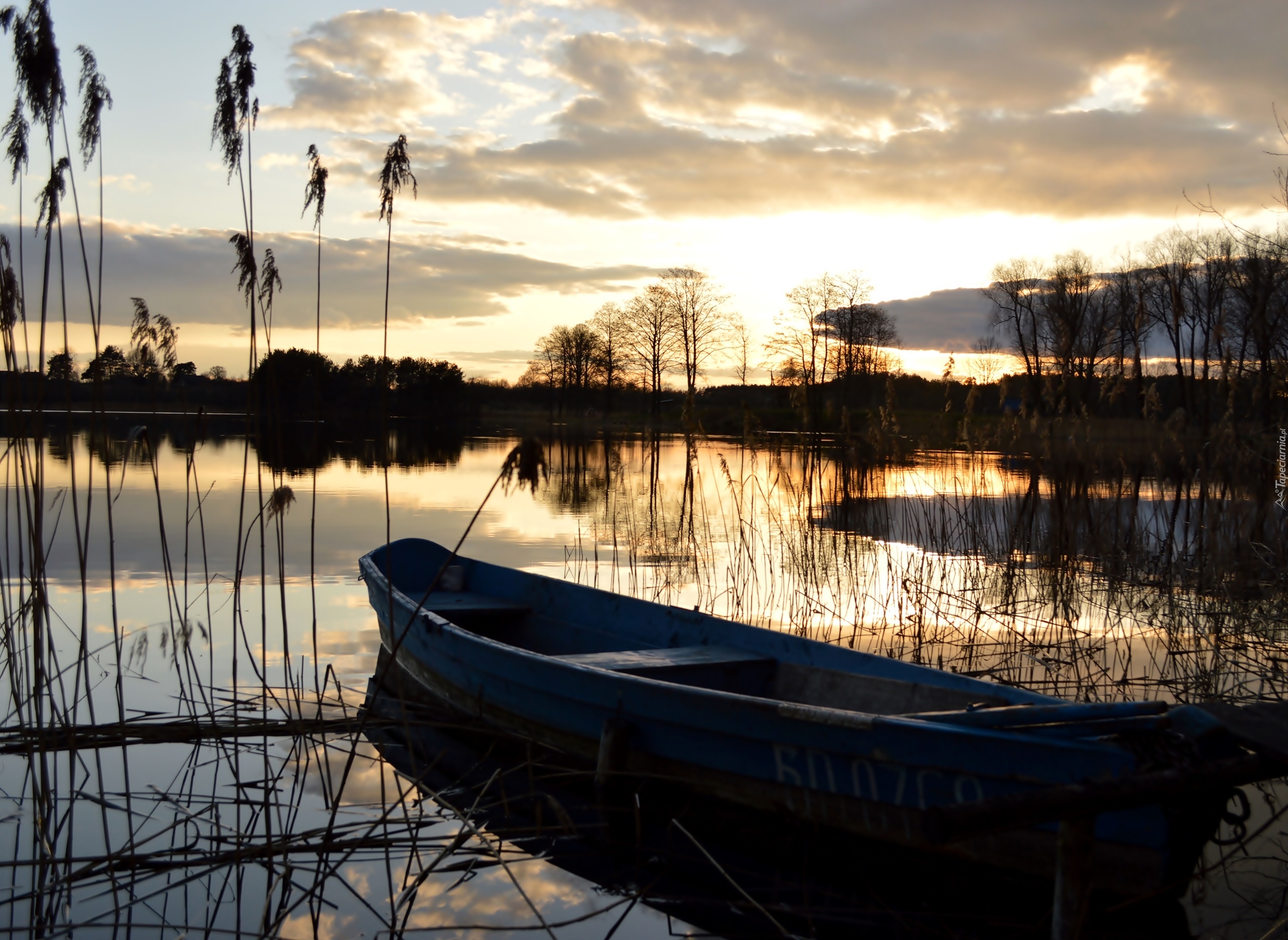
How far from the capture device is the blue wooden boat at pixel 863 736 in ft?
6.61

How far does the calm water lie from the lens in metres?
3.21

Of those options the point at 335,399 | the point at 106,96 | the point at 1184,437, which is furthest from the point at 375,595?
the point at 335,399

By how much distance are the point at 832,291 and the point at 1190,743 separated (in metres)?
38.7

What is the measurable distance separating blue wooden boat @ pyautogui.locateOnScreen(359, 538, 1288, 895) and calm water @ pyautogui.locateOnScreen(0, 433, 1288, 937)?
52cm

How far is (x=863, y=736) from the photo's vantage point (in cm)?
324

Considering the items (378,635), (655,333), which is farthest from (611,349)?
(378,635)

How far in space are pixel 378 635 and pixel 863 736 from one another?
461 cm

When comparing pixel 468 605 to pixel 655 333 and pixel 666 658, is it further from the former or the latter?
pixel 655 333

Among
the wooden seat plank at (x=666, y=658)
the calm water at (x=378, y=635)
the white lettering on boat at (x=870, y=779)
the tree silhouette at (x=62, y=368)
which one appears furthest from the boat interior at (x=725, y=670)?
the tree silhouette at (x=62, y=368)

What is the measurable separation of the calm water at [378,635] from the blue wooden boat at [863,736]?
525mm

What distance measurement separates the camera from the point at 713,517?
13391 millimetres

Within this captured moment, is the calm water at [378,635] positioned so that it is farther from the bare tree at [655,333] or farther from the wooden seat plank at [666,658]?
the bare tree at [655,333]

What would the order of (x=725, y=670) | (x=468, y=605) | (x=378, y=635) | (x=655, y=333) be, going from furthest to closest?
(x=655, y=333) → (x=378, y=635) → (x=468, y=605) → (x=725, y=670)

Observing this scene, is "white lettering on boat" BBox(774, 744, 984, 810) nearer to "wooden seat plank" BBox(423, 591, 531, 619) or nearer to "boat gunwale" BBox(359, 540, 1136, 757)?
"boat gunwale" BBox(359, 540, 1136, 757)
